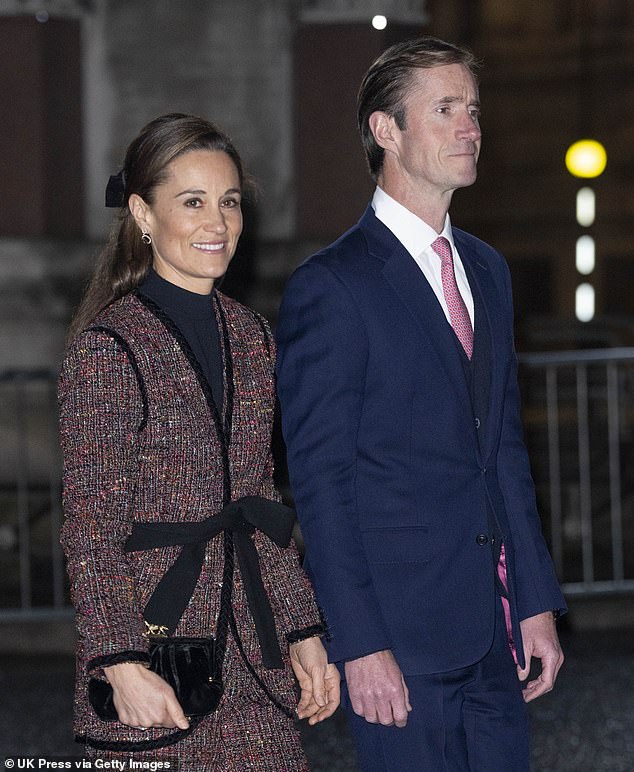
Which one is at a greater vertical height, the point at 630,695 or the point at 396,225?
the point at 396,225

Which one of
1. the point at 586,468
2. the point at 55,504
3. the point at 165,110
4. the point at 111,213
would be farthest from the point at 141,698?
the point at 586,468

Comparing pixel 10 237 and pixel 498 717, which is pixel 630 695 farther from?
pixel 10 237

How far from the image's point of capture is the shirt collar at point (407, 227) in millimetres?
2979

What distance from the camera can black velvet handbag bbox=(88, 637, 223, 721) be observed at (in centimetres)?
250

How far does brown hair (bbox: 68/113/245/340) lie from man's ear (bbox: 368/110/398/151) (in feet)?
1.10

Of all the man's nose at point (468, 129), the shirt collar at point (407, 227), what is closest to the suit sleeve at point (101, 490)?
the shirt collar at point (407, 227)

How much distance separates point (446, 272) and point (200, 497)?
714mm

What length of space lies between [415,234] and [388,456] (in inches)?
17.3

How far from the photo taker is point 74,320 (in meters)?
2.78

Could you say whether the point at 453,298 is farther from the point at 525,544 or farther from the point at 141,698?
the point at 141,698

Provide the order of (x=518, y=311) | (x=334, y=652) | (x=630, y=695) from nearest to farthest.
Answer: (x=334, y=652)
(x=630, y=695)
(x=518, y=311)

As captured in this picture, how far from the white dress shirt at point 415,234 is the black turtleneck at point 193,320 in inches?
17.3

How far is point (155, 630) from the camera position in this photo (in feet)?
8.48

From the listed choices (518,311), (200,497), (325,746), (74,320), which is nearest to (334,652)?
(200,497)
